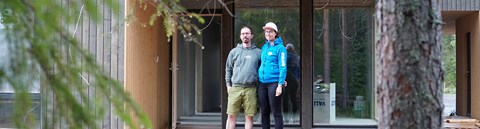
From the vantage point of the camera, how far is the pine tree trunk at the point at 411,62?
1.69m

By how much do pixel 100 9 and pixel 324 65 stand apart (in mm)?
5664

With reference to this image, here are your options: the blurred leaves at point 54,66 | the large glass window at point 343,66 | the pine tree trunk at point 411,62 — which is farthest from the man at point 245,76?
the blurred leaves at point 54,66

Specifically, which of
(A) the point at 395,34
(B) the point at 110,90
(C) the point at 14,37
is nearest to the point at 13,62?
(C) the point at 14,37

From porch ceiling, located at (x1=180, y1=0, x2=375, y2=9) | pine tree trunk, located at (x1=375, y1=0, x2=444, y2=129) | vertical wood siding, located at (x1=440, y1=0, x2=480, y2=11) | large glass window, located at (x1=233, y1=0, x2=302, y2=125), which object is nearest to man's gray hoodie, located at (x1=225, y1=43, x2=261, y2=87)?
large glass window, located at (x1=233, y1=0, x2=302, y2=125)

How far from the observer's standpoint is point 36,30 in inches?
47.4

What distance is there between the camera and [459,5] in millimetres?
8078

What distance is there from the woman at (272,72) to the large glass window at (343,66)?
1.37m

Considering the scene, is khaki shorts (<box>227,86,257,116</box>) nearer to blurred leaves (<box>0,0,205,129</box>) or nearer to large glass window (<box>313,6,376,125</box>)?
large glass window (<box>313,6,376,125</box>)

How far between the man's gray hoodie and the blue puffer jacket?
81 millimetres

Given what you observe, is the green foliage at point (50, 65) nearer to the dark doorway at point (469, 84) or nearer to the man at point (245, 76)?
the man at point (245, 76)

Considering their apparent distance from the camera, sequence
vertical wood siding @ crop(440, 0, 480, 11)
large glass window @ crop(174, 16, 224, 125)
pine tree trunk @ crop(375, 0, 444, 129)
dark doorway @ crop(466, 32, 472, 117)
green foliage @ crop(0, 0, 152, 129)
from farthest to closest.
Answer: dark doorway @ crop(466, 32, 472, 117), vertical wood siding @ crop(440, 0, 480, 11), large glass window @ crop(174, 16, 224, 125), pine tree trunk @ crop(375, 0, 444, 129), green foliage @ crop(0, 0, 152, 129)

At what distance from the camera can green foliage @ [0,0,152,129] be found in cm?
121

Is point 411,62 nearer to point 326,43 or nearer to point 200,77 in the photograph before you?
point 326,43

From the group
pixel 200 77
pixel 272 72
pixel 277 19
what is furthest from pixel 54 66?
pixel 200 77
